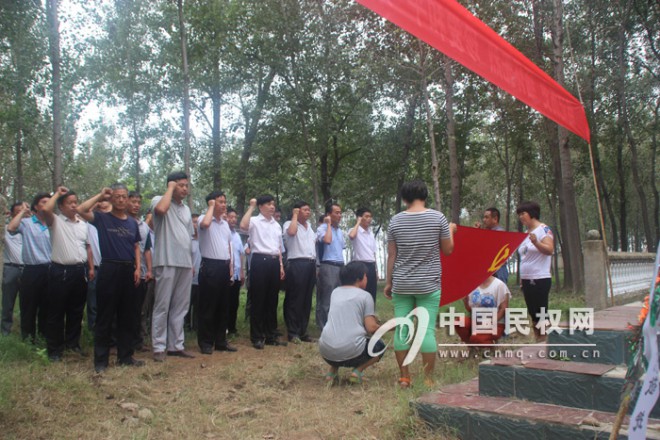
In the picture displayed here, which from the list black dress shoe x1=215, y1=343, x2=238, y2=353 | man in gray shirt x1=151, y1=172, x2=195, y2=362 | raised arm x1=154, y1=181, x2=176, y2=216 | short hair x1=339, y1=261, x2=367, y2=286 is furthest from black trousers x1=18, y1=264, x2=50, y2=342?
short hair x1=339, y1=261, x2=367, y2=286

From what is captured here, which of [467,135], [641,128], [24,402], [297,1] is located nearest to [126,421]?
[24,402]

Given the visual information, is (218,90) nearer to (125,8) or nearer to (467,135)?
(125,8)

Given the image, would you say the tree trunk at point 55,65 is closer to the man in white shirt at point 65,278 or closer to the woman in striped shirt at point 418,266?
the man in white shirt at point 65,278

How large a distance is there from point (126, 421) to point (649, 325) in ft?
10.5

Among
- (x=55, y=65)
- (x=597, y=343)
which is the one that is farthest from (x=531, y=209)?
(x=55, y=65)

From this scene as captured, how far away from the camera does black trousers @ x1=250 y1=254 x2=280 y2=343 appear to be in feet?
20.7

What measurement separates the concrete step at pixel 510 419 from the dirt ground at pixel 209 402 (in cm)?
13

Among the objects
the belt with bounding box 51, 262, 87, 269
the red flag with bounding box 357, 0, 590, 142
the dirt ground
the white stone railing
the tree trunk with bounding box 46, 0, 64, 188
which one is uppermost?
the tree trunk with bounding box 46, 0, 64, 188

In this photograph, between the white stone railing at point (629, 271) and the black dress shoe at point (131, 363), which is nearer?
the black dress shoe at point (131, 363)

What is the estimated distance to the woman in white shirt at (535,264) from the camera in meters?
5.25

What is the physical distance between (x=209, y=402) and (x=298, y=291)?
2.75 meters

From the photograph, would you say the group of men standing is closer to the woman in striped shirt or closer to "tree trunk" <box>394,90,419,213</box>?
the woman in striped shirt

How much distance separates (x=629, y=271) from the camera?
22.5 feet

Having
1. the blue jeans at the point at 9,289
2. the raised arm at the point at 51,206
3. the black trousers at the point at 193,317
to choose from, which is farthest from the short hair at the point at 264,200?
the blue jeans at the point at 9,289
